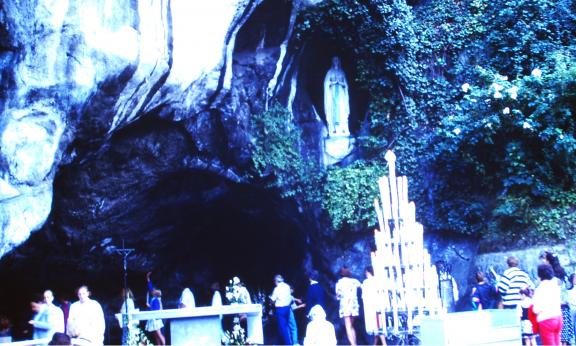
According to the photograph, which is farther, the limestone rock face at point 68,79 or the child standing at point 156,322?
the child standing at point 156,322

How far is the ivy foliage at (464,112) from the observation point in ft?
41.8

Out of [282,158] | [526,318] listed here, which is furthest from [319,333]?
[282,158]

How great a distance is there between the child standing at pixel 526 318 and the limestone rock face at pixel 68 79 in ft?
19.1

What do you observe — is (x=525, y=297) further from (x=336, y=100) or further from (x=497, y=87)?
(x=336, y=100)

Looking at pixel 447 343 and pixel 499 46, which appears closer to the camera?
pixel 447 343

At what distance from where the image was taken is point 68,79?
380 inches

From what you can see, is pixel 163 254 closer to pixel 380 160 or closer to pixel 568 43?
pixel 380 160

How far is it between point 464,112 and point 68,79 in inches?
290

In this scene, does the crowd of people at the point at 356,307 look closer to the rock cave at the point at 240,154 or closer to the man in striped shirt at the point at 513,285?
the man in striped shirt at the point at 513,285

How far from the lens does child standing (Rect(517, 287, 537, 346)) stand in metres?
9.33

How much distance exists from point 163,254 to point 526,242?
277 inches

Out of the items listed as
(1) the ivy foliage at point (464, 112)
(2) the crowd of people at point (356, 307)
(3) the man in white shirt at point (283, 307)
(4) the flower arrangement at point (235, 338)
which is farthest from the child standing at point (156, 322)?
(1) the ivy foliage at point (464, 112)

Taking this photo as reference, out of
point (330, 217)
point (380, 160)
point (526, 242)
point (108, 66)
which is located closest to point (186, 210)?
point (330, 217)

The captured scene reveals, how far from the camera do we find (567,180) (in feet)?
42.3
